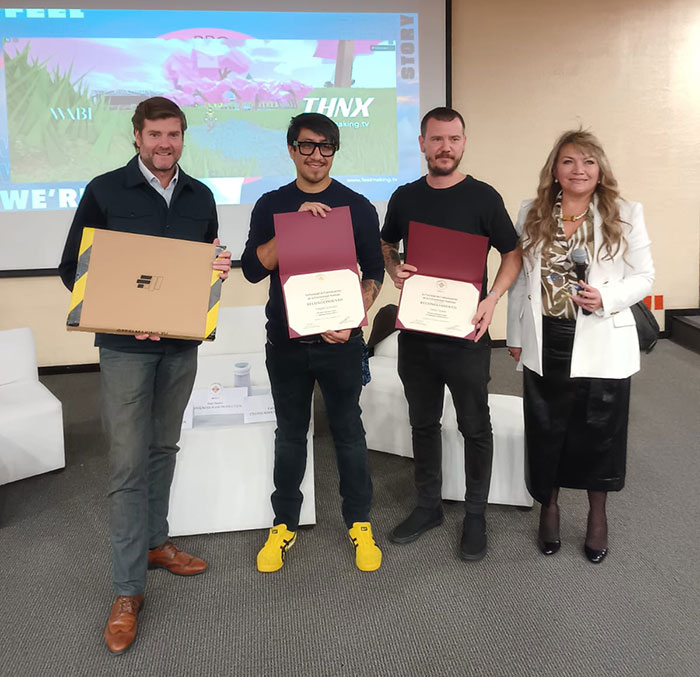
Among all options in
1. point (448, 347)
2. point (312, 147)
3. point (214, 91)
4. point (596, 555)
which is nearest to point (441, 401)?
point (448, 347)

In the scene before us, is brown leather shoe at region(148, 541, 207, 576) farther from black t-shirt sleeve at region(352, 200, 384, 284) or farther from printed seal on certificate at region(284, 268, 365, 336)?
black t-shirt sleeve at region(352, 200, 384, 284)

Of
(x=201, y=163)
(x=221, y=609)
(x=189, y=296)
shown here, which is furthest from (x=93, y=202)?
(x=201, y=163)

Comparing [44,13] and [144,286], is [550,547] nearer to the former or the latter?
[144,286]

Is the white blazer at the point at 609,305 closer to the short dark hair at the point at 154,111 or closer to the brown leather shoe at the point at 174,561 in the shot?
the short dark hair at the point at 154,111

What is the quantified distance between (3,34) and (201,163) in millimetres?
1599

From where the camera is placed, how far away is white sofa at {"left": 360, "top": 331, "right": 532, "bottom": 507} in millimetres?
2631

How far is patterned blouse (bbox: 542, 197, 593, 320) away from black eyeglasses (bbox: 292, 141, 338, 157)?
0.81 metres

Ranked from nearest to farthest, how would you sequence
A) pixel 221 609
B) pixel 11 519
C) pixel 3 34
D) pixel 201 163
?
pixel 221 609 → pixel 11 519 → pixel 3 34 → pixel 201 163

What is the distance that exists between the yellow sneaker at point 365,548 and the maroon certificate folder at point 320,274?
2.65ft

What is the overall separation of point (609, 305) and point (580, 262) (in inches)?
6.6

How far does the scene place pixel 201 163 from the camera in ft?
→ 15.5

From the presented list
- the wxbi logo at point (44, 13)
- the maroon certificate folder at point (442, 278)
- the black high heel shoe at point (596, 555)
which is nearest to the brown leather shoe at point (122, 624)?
the maroon certificate folder at point (442, 278)

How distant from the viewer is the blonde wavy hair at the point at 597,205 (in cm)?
200

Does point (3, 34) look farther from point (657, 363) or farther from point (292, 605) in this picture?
point (657, 363)
